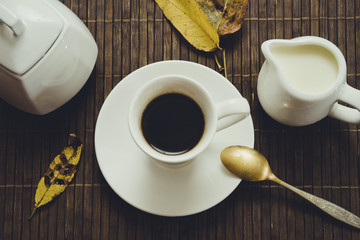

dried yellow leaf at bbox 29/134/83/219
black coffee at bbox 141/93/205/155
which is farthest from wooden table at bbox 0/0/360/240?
black coffee at bbox 141/93/205/155

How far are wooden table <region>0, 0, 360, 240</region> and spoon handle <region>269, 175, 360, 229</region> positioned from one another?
3 centimetres

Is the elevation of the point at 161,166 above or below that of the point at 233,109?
below

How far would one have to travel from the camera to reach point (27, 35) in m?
0.56

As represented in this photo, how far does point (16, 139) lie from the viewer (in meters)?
0.75

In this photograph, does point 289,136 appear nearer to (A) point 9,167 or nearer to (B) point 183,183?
(B) point 183,183

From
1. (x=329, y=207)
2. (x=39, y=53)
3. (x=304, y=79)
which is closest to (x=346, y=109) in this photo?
(x=304, y=79)

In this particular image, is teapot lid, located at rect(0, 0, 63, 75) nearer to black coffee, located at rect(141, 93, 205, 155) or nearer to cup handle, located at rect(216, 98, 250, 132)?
black coffee, located at rect(141, 93, 205, 155)

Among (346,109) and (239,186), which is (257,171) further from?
(346,109)

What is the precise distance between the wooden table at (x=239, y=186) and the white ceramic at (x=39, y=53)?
11cm

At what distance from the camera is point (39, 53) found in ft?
1.89

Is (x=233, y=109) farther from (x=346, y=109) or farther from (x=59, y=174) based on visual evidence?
(x=59, y=174)

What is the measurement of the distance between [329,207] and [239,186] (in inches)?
7.7

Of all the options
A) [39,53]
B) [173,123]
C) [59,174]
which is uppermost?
[39,53]

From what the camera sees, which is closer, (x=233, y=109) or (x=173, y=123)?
(x=233, y=109)
